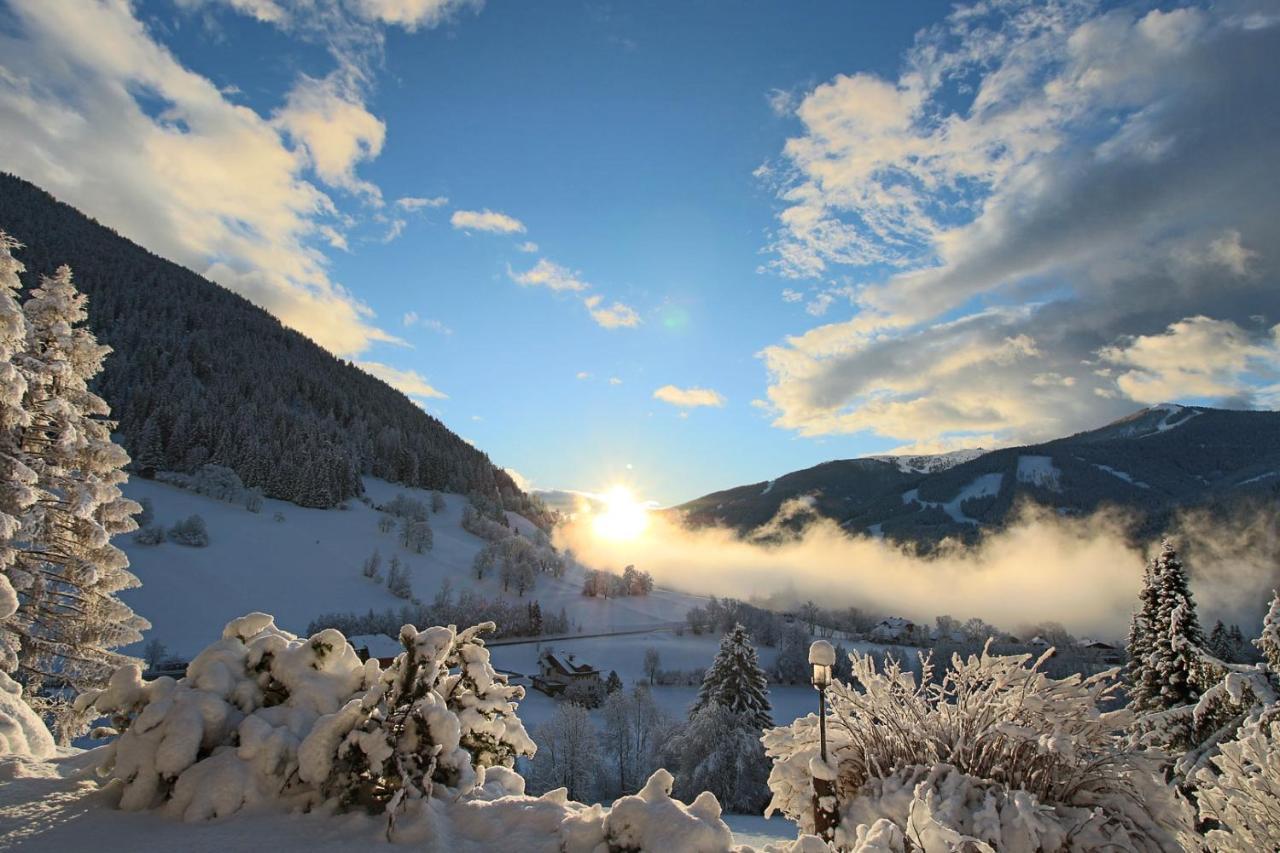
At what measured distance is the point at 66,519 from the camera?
502 inches

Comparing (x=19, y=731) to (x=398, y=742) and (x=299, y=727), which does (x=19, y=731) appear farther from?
(x=398, y=742)

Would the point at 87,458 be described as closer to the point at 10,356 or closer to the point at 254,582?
the point at 10,356

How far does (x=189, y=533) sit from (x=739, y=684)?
6749cm

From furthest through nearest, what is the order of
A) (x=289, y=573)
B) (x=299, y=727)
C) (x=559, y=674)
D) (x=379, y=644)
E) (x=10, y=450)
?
(x=289, y=573)
(x=559, y=674)
(x=379, y=644)
(x=10, y=450)
(x=299, y=727)

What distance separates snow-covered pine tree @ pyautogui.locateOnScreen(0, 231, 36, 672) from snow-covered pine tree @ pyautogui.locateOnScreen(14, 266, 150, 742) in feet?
1.43

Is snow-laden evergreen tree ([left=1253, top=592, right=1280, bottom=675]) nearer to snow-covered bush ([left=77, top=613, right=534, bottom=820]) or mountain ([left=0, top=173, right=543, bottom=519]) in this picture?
snow-covered bush ([left=77, top=613, right=534, bottom=820])

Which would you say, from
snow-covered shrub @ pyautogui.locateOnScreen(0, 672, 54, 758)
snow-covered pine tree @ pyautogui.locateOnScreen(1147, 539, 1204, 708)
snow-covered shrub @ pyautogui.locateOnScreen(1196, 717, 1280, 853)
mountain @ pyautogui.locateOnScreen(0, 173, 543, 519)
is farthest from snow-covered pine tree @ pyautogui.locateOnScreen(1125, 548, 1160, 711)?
mountain @ pyautogui.locateOnScreen(0, 173, 543, 519)

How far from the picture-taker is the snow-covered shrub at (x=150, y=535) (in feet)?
226

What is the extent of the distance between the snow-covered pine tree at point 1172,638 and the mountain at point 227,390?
335 feet

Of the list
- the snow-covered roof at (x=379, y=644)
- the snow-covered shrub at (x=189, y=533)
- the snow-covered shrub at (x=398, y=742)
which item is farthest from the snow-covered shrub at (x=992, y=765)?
the snow-covered shrub at (x=189, y=533)

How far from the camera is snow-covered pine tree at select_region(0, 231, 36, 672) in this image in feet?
35.8

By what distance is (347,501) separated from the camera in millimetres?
104938

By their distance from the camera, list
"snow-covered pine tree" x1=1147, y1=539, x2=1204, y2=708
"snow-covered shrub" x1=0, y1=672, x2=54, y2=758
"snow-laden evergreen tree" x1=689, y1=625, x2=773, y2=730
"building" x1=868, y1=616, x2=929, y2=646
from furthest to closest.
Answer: "building" x1=868, y1=616, x2=929, y2=646 → "snow-laden evergreen tree" x1=689, y1=625, x2=773, y2=730 → "snow-covered pine tree" x1=1147, y1=539, x2=1204, y2=708 → "snow-covered shrub" x1=0, y1=672, x2=54, y2=758

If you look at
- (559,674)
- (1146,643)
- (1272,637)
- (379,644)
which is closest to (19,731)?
(1272,637)
